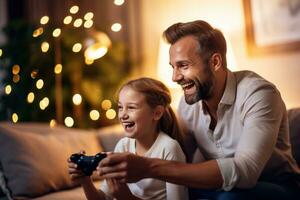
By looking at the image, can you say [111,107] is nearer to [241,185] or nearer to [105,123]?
[105,123]

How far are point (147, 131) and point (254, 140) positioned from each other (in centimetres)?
39

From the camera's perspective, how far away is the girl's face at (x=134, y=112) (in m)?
1.62

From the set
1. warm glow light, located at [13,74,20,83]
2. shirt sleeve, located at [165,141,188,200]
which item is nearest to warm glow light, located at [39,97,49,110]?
warm glow light, located at [13,74,20,83]

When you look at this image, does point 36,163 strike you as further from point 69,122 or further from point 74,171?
point 69,122

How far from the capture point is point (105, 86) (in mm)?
3273

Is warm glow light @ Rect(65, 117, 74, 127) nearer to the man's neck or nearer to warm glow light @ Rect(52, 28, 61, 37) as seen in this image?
warm glow light @ Rect(52, 28, 61, 37)

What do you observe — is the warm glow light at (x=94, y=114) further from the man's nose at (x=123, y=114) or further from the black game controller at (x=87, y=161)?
the black game controller at (x=87, y=161)

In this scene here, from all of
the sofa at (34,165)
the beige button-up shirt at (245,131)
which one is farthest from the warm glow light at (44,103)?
the beige button-up shirt at (245,131)

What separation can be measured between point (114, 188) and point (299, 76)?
156 centimetres

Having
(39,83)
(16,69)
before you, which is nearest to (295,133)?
(39,83)

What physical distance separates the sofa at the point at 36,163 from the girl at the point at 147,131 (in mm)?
337

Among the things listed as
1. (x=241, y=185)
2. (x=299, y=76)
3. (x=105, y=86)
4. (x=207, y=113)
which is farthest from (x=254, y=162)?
(x=105, y=86)

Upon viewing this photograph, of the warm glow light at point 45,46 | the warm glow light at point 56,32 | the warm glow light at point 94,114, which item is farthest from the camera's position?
the warm glow light at point 94,114

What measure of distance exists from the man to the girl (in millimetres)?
108
